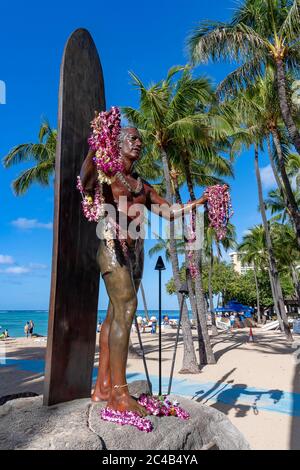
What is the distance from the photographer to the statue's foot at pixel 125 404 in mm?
3025

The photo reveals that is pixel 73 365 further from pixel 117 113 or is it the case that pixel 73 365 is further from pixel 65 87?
pixel 65 87

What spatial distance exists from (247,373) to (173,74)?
9.67 meters

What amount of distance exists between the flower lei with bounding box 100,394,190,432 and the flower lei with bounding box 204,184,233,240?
4.88 ft

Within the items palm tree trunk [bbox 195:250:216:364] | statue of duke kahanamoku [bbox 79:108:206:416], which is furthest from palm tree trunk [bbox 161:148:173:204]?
statue of duke kahanamoku [bbox 79:108:206:416]

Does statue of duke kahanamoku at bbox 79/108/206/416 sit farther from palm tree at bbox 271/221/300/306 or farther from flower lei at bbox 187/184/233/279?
palm tree at bbox 271/221/300/306

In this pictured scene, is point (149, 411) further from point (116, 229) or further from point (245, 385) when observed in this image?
point (245, 385)

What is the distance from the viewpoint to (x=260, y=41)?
1116 cm

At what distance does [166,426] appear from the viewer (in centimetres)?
300

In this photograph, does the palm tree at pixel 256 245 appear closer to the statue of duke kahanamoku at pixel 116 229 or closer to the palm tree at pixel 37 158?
the palm tree at pixel 37 158

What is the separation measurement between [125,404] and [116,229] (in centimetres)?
140

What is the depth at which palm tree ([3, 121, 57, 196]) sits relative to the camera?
1659 centimetres

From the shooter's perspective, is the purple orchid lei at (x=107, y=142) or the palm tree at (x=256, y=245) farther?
the palm tree at (x=256, y=245)

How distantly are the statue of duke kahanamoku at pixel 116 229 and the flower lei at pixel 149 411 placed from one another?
0.29 ft

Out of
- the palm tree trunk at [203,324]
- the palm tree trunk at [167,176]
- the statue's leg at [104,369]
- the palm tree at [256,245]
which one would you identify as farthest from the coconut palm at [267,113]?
the palm tree at [256,245]
